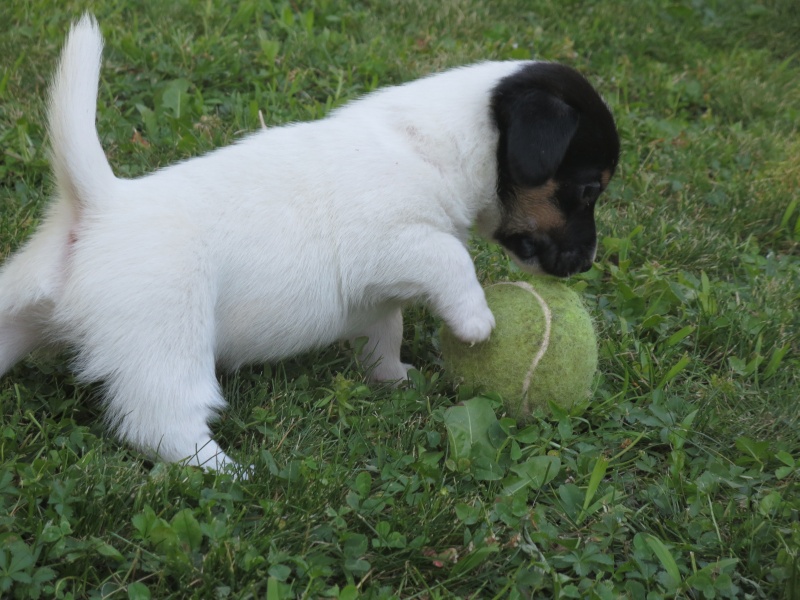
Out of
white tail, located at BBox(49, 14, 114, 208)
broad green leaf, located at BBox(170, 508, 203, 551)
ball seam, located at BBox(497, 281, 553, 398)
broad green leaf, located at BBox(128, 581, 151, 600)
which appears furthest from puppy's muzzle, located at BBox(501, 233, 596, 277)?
broad green leaf, located at BBox(128, 581, 151, 600)

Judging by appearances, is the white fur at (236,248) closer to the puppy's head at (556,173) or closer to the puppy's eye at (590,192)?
the puppy's head at (556,173)

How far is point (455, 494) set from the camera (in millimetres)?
2857

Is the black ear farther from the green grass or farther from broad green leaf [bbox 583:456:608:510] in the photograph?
broad green leaf [bbox 583:456:608:510]

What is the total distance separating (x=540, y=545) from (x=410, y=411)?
2.43 feet

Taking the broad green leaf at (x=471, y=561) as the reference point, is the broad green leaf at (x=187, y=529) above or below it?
above

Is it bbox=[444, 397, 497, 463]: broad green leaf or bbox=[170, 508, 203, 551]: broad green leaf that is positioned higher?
bbox=[170, 508, 203, 551]: broad green leaf

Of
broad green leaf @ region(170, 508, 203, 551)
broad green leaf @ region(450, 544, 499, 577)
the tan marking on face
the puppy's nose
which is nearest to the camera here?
broad green leaf @ region(170, 508, 203, 551)

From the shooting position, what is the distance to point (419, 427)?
321 centimetres

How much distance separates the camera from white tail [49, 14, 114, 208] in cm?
287

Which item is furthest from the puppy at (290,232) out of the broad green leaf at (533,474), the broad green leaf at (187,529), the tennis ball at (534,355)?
the broad green leaf at (533,474)

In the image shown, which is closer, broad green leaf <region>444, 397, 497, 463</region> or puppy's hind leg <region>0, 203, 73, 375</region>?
puppy's hind leg <region>0, 203, 73, 375</region>

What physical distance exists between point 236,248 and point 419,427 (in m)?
0.88

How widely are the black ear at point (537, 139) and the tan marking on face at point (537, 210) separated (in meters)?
0.18

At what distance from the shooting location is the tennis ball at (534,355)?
3203 mm
